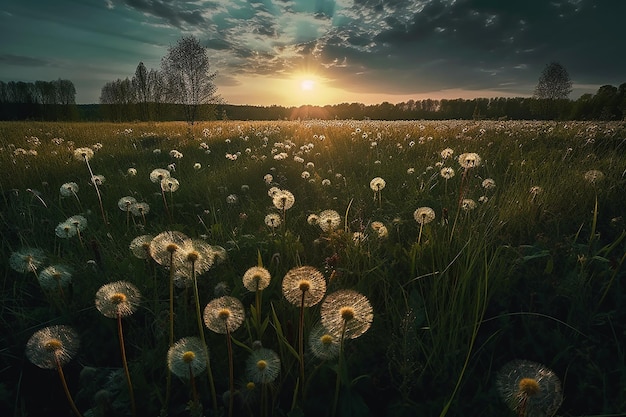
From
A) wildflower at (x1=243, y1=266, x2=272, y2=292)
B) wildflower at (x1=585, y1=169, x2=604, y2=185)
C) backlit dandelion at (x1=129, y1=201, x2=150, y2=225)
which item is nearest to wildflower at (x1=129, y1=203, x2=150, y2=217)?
backlit dandelion at (x1=129, y1=201, x2=150, y2=225)

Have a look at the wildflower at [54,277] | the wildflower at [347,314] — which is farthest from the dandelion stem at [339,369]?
the wildflower at [54,277]

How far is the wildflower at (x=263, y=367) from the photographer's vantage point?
1193 millimetres

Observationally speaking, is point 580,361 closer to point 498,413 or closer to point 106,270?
point 498,413

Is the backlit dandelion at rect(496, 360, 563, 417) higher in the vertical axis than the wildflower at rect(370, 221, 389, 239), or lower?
lower

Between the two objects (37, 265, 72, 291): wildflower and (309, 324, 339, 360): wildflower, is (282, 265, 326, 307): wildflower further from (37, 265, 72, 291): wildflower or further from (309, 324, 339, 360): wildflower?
(37, 265, 72, 291): wildflower

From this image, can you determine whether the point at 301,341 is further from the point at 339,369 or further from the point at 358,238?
the point at 358,238

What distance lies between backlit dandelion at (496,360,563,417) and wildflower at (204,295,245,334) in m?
0.89

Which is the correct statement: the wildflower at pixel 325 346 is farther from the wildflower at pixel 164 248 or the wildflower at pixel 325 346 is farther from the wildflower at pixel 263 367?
the wildflower at pixel 164 248

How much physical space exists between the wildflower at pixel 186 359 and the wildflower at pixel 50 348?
35cm

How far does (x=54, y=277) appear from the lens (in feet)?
5.73

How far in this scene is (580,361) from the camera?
155 centimetres

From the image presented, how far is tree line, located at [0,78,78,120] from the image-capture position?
87438 mm

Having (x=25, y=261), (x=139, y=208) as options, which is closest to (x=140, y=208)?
(x=139, y=208)

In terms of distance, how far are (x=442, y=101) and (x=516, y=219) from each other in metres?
92.7
